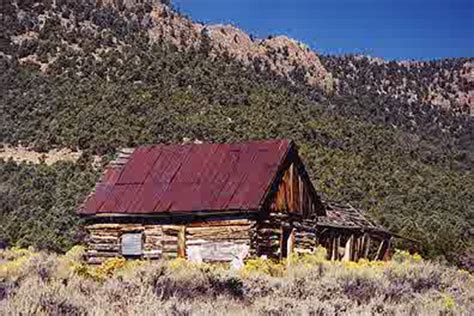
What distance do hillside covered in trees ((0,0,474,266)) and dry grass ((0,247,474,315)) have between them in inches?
595

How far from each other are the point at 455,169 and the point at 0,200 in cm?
4169

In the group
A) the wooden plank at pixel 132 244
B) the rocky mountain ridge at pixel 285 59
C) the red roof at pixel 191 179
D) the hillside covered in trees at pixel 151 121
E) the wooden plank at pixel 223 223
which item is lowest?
the wooden plank at pixel 132 244

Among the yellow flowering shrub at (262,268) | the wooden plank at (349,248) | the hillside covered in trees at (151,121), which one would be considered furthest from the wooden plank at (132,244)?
the wooden plank at (349,248)

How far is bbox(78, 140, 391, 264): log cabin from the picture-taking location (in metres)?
21.9

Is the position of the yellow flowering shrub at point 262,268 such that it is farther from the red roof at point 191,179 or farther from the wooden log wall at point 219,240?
the red roof at point 191,179

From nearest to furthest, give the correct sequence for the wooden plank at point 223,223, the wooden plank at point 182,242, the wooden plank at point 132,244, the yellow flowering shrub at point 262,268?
1. the yellow flowering shrub at point 262,268
2. the wooden plank at point 223,223
3. the wooden plank at point 182,242
4. the wooden plank at point 132,244

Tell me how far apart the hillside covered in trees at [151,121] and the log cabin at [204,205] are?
7431 millimetres

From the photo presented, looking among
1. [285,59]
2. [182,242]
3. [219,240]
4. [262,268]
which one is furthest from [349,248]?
[285,59]

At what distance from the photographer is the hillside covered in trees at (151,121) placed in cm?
3809

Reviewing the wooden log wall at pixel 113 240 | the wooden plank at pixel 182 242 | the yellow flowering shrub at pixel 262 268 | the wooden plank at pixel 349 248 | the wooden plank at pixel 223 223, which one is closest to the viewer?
the yellow flowering shrub at pixel 262 268

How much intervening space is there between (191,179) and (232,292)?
461 inches

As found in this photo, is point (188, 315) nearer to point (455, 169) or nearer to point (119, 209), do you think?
point (119, 209)

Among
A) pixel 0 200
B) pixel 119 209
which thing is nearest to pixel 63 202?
pixel 0 200

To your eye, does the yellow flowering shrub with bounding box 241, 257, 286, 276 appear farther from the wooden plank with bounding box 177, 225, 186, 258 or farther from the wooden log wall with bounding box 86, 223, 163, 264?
the wooden log wall with bounding box 86, 223, 163, 264
